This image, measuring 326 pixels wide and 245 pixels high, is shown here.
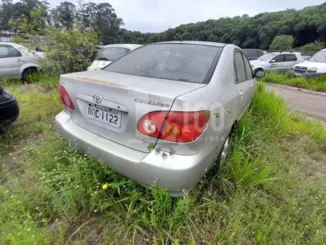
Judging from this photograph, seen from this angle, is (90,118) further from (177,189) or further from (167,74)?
(177,189)

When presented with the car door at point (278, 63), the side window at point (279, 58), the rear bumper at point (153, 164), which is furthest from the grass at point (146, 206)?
the side window at point (279, 58)

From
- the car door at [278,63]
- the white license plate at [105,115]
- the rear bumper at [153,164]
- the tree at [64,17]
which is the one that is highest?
the tree at [64,17]

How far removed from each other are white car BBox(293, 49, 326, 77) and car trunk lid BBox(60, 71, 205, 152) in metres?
9.84

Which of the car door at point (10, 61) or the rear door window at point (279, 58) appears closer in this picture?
the car door at point (10, 61)

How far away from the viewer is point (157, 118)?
140cm

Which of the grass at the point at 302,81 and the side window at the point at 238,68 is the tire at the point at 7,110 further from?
the grass at the point at 302,81

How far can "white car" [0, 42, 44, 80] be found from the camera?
21.2 ft

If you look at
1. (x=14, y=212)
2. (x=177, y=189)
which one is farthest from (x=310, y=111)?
(x=14, y=212)

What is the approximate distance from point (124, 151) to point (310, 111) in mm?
5821

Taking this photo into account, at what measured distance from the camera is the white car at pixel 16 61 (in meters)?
6.47

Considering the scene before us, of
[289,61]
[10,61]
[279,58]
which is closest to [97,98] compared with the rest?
[10,61]

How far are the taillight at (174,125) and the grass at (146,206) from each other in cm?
39

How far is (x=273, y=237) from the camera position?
163 cm

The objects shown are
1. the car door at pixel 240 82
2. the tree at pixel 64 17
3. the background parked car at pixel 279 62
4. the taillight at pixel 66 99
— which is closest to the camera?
the taillight at pixel 66 99
